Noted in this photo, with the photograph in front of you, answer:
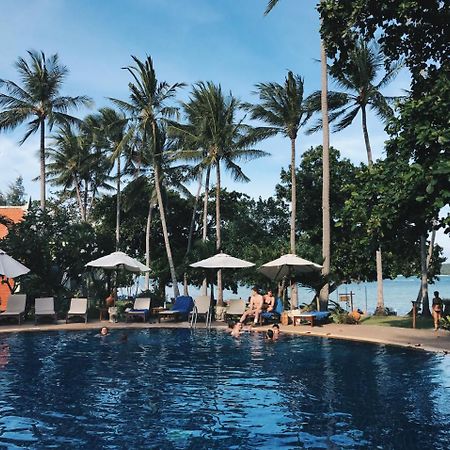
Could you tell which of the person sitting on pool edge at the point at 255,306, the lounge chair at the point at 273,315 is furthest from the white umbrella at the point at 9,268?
the lounge chair at the point at 273,315

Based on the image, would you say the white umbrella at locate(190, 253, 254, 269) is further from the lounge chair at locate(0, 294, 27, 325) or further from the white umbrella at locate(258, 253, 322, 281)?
the lounge chair at locate(0, 294, 27, 325)

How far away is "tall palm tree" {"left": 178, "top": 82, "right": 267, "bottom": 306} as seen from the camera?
1066 inches

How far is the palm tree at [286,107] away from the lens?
81.6 ft

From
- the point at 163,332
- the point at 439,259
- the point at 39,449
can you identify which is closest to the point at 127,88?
the point at 163,332

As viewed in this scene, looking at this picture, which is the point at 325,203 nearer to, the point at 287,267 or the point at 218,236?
the point at 287,267

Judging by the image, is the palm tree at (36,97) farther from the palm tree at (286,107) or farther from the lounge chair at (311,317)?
the lounge chair at (311,317)

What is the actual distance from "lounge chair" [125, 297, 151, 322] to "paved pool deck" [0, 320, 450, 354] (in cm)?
55

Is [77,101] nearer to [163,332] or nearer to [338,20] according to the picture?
[163,332]

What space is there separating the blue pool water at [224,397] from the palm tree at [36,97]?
55.3 feet

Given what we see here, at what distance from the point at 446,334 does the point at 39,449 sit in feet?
39.1

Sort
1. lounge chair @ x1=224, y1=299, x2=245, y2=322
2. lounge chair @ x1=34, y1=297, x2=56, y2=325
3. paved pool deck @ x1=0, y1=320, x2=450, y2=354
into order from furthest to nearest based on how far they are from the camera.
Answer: lounge chair @ x1=224, y1=299, x2=245, y2=322
lounge chair @ x1=34, y1=297, x2=56, y2=325
paved pool deck @ x1=0, y1=320, x2=450, y2=354

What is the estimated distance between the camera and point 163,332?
16.7m

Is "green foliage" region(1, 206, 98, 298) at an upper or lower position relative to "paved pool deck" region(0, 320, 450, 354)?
upper

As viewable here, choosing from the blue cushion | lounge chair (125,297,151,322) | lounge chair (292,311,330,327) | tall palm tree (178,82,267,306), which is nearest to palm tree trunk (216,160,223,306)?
tall palm tree (178,82,267,306)
